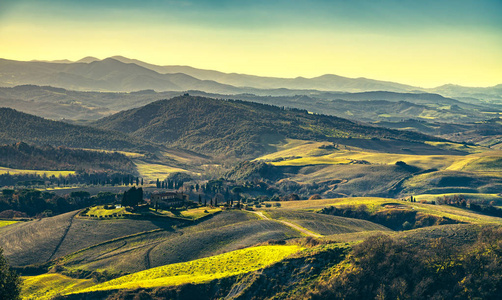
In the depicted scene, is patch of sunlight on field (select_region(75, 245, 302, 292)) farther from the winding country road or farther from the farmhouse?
the farmhouse

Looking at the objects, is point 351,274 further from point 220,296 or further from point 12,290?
point 12,290

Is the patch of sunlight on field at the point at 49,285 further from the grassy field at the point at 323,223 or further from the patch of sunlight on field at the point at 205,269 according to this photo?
the grassy field at the point at 323,223

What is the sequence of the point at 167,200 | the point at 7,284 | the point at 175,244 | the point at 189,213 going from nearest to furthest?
the point at 7,284 → the point at 175,244 → the point at 189,213 → the point at 167,200

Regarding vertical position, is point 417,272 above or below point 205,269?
above

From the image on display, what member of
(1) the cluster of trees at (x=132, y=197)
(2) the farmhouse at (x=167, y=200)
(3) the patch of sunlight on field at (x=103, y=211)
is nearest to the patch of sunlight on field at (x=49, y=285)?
(3) the patch of sunlight on field at (x=103, y=211)

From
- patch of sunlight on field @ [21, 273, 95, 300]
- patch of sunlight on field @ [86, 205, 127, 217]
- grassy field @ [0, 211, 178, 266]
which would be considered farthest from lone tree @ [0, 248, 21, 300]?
patch of sunlight on field @ [86, 205, 127, 217]

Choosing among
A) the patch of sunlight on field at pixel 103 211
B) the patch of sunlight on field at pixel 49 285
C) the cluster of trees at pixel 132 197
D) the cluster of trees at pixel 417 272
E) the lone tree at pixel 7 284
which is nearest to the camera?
the lone tree at pixel 7 284

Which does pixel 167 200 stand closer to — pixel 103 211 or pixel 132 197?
pixel 132 197

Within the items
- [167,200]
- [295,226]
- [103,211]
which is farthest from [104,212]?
[295,226]
